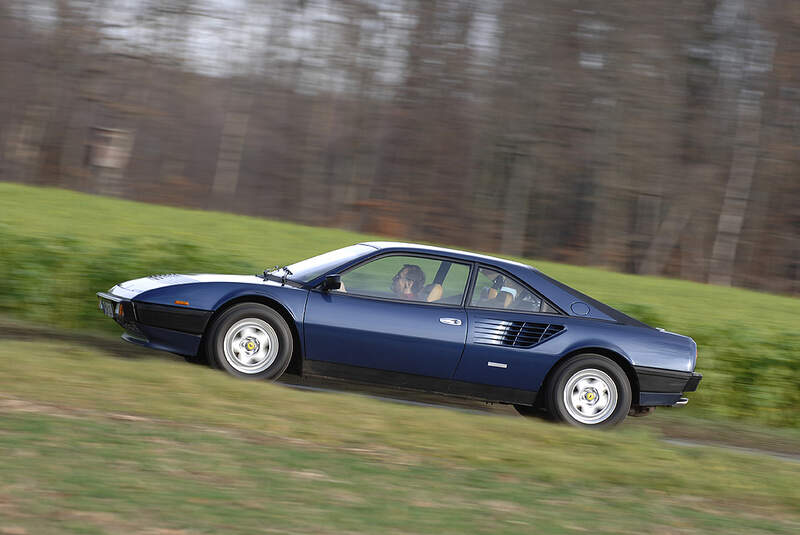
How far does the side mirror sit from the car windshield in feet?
0.88

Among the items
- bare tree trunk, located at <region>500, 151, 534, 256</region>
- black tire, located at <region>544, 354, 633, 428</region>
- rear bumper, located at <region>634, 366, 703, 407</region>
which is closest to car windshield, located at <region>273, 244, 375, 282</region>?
black tire, located at <region>544, 354, 633, 428</region>

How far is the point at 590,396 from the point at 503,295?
3.80ft

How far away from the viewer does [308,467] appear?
5.38 m

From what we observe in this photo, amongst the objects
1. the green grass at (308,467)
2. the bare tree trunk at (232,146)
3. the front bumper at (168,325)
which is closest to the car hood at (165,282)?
the front bumper at (168,325)

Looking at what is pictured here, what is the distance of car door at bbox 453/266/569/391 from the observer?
7.83m

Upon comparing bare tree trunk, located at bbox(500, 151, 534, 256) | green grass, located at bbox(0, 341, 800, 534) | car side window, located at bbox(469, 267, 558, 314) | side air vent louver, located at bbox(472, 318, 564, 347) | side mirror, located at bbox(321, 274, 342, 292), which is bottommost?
green grass, located at bbox(0, 341, 800, 534)

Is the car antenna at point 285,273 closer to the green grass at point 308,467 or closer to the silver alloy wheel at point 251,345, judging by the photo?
the silver alloy wheel at point 251,345

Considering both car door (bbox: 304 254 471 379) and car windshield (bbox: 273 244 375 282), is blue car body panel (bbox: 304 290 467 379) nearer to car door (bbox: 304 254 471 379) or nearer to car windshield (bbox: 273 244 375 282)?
car door (bbox: 304 254 471 379)

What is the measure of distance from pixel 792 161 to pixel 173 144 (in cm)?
1973

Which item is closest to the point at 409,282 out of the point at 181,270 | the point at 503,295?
the point at 503,295

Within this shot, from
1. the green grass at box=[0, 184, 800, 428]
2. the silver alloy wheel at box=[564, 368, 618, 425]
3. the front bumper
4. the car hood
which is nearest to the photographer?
the front bumper

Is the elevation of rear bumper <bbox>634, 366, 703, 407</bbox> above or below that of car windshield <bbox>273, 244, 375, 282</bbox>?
below

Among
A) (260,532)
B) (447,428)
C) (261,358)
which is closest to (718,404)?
(447,428)

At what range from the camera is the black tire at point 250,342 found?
766 cm
